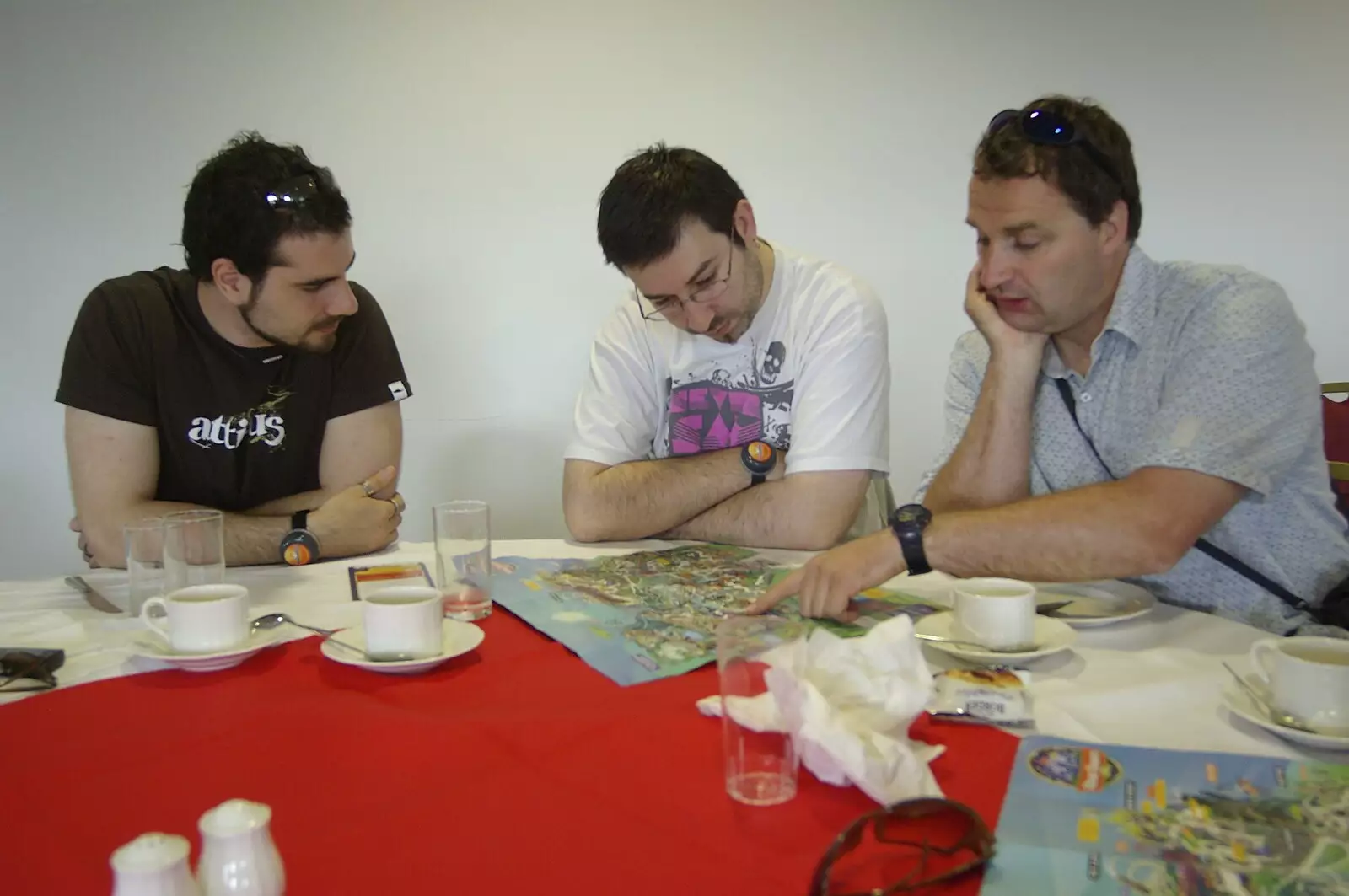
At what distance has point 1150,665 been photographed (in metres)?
1.18

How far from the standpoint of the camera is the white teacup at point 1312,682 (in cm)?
93

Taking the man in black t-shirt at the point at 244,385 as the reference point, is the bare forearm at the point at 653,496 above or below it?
below

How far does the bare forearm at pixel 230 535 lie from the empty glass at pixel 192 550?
28 centimetres

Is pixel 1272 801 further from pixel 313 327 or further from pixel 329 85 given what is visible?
pixel 329 85

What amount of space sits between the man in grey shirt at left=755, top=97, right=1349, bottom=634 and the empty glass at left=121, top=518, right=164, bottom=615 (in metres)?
0.91

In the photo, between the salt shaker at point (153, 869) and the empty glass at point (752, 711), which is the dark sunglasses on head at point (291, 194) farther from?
the salt shaker at point (153, 869)

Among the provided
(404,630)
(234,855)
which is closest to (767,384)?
(404,630)

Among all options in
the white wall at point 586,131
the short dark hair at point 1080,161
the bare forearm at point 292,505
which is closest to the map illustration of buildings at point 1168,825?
the short dark hair at point 1080,161

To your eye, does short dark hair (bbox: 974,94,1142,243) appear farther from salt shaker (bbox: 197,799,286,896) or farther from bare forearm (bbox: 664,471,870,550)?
salt shaker (bbox: 197,799,286,896)

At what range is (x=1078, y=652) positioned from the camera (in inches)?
48.3

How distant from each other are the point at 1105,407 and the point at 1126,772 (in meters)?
0.87

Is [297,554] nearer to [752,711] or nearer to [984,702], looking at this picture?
[752,711]

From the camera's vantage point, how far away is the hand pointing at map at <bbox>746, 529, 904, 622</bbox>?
1.33 metres

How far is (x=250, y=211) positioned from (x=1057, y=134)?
150 centimetres
